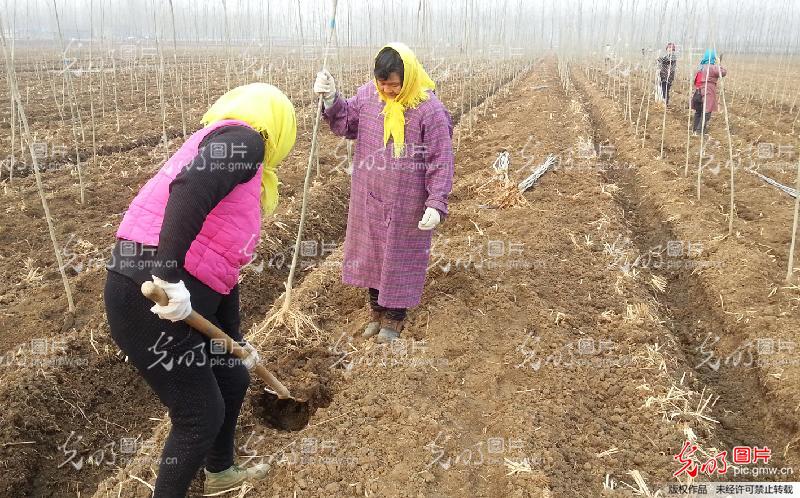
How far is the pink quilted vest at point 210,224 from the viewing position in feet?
5.17

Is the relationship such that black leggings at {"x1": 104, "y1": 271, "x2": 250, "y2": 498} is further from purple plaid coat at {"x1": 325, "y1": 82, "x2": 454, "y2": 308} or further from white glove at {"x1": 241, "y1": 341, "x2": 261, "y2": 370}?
purple plaid coat at {"x1": 325, "y1": 82, "x2": 454, "y2": 308}

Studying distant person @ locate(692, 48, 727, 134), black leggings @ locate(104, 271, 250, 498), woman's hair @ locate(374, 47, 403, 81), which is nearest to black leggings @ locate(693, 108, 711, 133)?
distant person @ locate(692, 48, 727, 134)

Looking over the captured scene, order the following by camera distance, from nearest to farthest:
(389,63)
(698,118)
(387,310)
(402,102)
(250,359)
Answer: (250,359), (389,63), (402,102), (387,310), (698,118)

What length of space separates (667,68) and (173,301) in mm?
10794

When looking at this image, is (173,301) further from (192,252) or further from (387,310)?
(387,310)

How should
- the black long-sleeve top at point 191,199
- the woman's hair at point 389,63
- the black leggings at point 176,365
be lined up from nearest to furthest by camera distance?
1. the black long-sleeve top at point 191,199
2. the black leggings at point 176,365
3. the woman's hair at point 389,63

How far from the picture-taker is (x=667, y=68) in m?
10.1

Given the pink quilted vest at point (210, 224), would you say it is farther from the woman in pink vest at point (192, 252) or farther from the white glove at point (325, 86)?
the white glove at point (325, 86)

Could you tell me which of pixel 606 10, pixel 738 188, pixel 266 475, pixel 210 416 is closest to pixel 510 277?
pixel 266 475

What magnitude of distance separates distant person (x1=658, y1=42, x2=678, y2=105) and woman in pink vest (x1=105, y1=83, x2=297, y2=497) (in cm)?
977

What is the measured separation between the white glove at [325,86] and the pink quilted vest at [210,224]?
3.22 feet

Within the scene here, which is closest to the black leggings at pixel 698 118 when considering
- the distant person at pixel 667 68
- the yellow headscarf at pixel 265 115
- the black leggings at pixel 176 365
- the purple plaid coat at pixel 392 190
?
the distant person at pixel 667 68

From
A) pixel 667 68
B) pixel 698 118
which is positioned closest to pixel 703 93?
pixel 698 118

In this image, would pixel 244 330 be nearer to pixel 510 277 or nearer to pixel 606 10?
pixel 510 277
